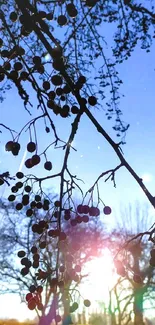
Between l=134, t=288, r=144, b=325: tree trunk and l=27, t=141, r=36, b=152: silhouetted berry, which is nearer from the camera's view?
l=27, t=141, r=36, b=152: silhouetted berry

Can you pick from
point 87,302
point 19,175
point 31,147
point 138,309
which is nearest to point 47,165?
point 31,147

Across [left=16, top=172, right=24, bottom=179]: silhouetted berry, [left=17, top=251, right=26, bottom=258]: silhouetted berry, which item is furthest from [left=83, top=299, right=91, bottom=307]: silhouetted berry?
[left=16, top=172, right=24, bottom=179]: silhouetted berry

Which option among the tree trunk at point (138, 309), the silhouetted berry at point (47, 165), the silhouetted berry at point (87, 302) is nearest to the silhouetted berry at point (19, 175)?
the silhouetted berry at point (47, 165)

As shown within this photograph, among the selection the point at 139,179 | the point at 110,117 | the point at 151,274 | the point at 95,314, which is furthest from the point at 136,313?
the point at 139,179

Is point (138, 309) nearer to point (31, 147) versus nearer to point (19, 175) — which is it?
point (19, 175)

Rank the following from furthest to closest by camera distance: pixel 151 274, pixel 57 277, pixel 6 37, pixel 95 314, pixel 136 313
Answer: pixel 95 314 < pixel 136 313 < pixel 151 274 < pixel 6 37 < pixel 57 277

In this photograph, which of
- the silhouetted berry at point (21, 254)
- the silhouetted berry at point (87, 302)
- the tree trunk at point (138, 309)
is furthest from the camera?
the tree trunk at point (138, 309)

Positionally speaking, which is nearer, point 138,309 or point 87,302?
point 87,302

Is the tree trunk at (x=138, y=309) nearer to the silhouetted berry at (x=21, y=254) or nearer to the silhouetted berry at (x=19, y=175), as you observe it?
the silhouetted berry at (x=19, y=175)

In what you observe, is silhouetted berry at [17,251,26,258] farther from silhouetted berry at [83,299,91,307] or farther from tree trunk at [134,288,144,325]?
tree trunk at [134,288,144,325]

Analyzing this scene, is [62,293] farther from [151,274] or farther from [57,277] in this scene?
[151,274]

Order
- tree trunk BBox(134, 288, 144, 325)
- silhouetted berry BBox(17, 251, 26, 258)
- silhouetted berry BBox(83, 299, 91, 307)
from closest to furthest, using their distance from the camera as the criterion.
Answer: silhouetted berry BBox(17, 251, 26, 258) → silhouetted berry BBox(83, 299, 91, 307) → tree trunk BBox(134, 288, 144, 325)

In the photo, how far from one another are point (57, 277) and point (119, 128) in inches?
49.2

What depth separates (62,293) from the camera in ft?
4.63
